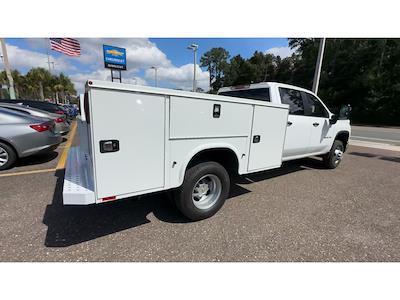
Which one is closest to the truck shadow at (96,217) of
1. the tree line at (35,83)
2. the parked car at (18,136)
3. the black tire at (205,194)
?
the black tire at (205,194)

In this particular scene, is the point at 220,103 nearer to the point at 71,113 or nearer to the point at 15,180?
the point at 15,180

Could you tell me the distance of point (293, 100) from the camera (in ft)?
14.0

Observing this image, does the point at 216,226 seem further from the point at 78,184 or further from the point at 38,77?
the point at 38,77

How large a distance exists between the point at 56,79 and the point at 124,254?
218ft

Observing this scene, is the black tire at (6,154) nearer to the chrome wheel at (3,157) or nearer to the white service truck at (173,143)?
the chrome wheel at (3,157)

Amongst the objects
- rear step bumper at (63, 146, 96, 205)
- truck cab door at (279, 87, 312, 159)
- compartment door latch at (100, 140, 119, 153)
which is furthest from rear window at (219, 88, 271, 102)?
rear step bumper at (63, 146, 96, 205)

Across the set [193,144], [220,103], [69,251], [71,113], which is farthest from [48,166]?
[71,113]

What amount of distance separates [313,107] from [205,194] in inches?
128

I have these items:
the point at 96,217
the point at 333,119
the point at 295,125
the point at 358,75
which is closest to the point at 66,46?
the point at 96,217

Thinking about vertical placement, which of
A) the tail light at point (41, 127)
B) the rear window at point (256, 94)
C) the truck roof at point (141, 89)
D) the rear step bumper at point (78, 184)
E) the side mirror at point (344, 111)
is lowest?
the rear step bumper at point (78, 184)

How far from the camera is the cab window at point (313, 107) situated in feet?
14.9

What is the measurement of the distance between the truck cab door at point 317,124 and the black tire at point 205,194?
2701 millimetres

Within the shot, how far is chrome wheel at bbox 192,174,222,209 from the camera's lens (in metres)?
3.06

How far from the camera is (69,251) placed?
233 centimetres
